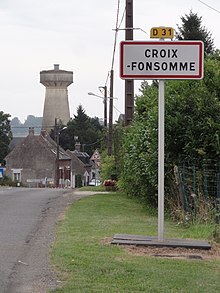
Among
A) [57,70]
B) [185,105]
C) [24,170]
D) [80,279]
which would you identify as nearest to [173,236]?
[80,279]

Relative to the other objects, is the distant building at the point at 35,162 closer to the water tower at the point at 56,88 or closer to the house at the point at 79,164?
the house at the point at 79,164

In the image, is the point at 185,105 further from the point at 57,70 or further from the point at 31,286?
the point at 57,70

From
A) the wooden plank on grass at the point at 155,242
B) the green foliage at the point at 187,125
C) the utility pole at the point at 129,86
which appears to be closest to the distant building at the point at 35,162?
the utility pole at the point at 129,86

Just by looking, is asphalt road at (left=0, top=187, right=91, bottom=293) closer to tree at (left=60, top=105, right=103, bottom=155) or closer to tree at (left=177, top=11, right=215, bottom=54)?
tree at (left=177, top=11, right=215, bottom=54)

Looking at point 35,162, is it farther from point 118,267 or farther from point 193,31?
point 118,267

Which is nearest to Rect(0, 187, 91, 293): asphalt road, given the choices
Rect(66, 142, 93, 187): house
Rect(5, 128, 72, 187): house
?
Rect(5, 128, 72, 187): house

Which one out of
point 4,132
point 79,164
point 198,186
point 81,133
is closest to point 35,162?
point 4,132

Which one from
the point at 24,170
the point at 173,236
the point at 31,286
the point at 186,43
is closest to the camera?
the point at 31,286

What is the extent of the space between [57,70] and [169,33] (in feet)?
265

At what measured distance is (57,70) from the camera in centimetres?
9206

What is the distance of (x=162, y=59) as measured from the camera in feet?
39.2

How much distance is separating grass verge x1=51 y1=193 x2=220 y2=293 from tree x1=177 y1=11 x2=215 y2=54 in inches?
1190

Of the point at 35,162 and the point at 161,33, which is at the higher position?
the point at 35,162

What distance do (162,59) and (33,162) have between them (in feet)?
239
